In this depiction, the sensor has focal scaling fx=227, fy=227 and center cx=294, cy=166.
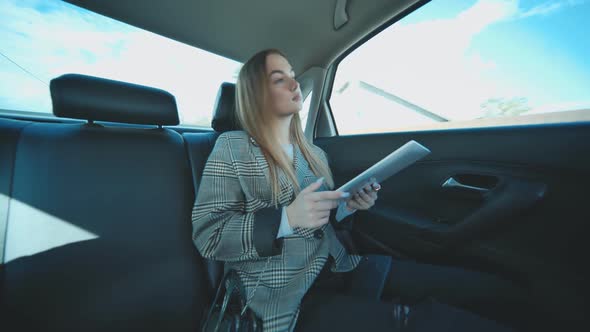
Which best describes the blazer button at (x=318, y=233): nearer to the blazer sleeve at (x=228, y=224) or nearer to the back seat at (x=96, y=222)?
the blazer sleeve at (x=228, y=224)

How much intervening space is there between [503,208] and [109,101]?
1.74 meters

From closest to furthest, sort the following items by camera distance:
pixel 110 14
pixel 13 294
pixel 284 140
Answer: pixel 13 294 < pixel 284 140 < pixel 110 14

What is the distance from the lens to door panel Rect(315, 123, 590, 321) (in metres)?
0.83

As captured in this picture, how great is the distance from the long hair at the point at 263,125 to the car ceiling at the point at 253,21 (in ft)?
2.38

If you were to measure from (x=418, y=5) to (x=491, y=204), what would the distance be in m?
1.31

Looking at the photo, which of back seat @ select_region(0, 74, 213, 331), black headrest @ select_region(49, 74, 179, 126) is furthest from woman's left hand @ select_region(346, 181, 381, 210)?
black headrest @ select_region(49, 74, 179, 126)

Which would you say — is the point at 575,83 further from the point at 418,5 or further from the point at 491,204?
the point at 418,5

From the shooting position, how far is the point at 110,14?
150cm

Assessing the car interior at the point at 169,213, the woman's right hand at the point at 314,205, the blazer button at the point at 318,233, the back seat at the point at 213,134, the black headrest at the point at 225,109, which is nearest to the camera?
the woman's right hand at the point at 314,205

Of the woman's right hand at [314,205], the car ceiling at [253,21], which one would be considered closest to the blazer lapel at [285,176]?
the woman's right hand at [314,205]

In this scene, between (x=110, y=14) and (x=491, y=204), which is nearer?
(x=491, y=204)

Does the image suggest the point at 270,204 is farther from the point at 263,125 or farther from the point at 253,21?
the point at 253,21

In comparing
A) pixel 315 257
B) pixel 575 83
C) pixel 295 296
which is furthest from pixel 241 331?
pixel 575 83

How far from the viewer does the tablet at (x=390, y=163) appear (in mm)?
686
